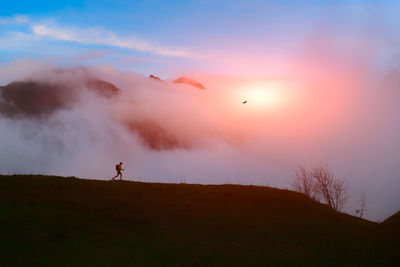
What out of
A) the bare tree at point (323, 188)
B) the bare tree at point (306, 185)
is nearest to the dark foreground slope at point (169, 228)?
the bare tree at point (323, 188)

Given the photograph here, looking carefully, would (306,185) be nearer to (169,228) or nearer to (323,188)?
(323,188)

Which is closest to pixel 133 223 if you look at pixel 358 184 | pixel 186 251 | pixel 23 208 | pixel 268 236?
pixel 186 251

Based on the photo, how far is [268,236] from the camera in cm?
2244

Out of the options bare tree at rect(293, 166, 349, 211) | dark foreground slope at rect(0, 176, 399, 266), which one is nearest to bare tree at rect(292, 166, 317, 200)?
bare tree at rect(293, 166, 349, 211)

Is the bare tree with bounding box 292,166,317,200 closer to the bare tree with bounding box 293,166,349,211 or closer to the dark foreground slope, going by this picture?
the bare tree with bounding box 293,166,349,211

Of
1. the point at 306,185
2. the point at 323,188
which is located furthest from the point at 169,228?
the point at 306,185

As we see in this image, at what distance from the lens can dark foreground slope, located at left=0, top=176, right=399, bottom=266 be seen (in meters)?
18.1

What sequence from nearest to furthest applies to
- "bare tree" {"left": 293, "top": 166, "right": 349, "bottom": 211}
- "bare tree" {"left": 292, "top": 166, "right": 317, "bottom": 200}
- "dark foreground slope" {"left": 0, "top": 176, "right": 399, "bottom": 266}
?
"dark foreground slope" {"left": 0, "top": 176, "right": 399, "bottom": 266}
"bare tree" {"left": 293, "top": 166, "right": 349, "bottom": 211}
"bare tree" {"left": 292, "top": 166, "right": 317, "bottom": 200}

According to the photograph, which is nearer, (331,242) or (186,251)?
(186,251)

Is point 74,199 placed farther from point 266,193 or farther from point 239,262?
point 266,193

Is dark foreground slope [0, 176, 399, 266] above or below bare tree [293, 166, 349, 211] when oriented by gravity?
below

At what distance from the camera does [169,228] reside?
72.8ft

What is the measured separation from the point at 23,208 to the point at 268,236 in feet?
49.3

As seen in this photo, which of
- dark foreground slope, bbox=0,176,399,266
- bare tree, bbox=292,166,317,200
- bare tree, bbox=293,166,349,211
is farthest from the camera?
bare tree, bbox=292,166,317,200
